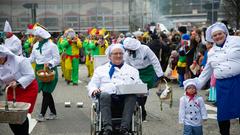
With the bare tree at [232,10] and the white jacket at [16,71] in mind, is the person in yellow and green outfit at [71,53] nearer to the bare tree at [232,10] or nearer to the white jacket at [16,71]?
the white jacket at [16,71]

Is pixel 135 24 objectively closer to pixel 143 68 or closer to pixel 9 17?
pixel 9 17

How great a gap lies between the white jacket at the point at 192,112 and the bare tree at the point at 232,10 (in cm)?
1915

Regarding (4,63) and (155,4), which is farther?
(155,4)

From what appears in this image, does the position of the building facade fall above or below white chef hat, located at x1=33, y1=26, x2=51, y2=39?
above

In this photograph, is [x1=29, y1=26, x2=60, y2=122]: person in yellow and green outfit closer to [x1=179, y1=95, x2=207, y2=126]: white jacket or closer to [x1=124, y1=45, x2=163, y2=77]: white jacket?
[x1=124, y1=45, x2=163, y2=77]: white jacket

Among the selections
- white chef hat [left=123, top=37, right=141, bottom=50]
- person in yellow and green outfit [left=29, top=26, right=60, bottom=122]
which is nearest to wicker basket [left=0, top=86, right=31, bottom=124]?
white chef hat [left=123, top=37, right=141, bottom=50]

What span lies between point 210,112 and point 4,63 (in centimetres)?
596

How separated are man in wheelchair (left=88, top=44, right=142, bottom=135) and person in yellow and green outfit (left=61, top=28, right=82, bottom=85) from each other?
363 inches

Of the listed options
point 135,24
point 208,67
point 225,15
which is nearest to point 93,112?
point 208,67

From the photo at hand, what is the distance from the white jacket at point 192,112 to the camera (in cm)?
764

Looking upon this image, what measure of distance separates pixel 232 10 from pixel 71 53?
14.4 m


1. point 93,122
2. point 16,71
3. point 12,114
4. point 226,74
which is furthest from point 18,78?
point 226,74

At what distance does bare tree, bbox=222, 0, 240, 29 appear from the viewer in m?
26.2

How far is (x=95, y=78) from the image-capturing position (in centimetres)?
773
